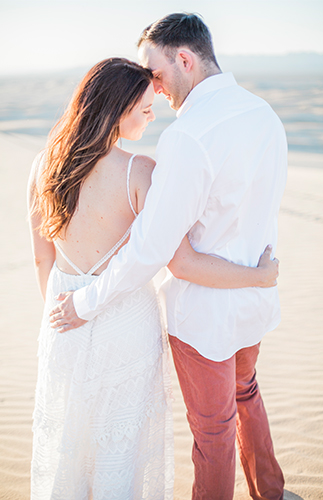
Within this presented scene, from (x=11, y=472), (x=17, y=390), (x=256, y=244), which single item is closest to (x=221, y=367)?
(x=256, y=244)

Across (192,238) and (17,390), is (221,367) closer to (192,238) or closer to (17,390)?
→ (192,238)

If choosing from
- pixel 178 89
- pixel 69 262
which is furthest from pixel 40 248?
pixel 178 89

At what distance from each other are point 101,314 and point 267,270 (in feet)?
2.47

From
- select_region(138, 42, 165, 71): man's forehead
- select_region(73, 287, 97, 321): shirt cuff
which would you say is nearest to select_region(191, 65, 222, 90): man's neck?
select_region(138, 42, 165, 71): man's forehead

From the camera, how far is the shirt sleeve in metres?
1.66

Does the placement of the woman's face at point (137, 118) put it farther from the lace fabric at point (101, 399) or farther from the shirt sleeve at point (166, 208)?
the lace fabric at point (101, 399)

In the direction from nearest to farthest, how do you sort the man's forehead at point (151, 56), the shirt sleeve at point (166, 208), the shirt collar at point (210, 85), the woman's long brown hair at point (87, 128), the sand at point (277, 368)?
the shirt sleeve at point (166, 208) → the woman's long brown hair at point (87, 128) → the shirt collar at point (210, 85) → the man's forehead at point (151, 56) → the sand at point (277, 368)

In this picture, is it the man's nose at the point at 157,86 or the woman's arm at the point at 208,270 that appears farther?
the man's nose at the point at 157,86

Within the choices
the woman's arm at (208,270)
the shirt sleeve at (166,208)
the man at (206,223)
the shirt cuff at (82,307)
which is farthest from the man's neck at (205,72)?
the shirt cuff at (82,307)

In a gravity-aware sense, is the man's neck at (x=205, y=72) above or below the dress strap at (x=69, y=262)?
above

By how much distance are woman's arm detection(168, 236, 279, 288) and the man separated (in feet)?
0.18

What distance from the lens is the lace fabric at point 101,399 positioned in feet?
6.28

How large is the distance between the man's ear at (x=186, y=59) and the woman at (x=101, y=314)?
164mm

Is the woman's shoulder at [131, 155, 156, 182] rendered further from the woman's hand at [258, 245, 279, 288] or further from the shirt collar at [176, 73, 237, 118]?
the woman's hand at [258, 245, 279, 288]
